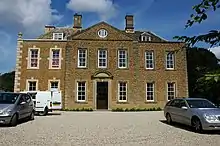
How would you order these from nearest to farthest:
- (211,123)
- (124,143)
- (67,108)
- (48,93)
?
1. (124,143)
2. (211,123)
3. (48,93)
4. (67,108)

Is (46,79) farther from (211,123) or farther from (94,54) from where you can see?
(211,123)

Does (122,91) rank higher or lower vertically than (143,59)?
lower

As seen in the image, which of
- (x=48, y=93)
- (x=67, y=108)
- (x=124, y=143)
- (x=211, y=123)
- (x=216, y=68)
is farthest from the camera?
(x=67, y=108)

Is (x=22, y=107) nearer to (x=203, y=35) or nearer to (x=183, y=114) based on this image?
(x=183, y=114)

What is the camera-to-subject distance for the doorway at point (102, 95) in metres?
30.1

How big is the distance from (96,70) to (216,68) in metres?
27.5

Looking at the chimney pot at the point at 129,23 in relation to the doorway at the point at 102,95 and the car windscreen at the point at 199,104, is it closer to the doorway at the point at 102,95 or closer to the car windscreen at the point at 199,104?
the doorway at the point at 102,95

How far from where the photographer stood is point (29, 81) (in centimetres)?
2997

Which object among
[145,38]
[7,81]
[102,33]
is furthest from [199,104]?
[7,81]

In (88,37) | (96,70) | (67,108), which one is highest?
(88,37)

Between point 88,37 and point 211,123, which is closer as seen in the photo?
point 211,123

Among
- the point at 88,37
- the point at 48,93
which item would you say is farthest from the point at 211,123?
the point at 88,37

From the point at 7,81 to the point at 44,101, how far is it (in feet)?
121

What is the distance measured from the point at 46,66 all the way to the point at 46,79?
1.49m
